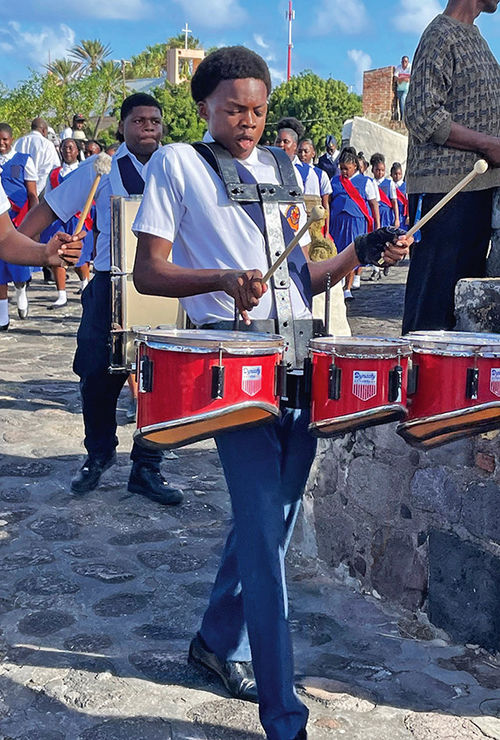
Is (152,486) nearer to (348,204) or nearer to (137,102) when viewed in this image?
(137,102)

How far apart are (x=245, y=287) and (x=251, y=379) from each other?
234mm

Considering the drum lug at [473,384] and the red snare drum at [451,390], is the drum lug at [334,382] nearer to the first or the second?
the red snare drum at [451,390]

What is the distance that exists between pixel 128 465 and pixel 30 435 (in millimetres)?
873

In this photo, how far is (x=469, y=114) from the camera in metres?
4.16

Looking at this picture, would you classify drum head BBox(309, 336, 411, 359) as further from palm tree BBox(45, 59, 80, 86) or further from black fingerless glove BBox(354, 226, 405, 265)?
palm tree BBox(45, 59, 80, 86)

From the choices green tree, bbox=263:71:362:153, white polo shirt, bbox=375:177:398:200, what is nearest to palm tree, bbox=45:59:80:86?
green tree, bbox=263:71:362:153

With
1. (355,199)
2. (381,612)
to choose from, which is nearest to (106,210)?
(381,612)

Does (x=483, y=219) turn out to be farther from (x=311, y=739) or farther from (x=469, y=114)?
(x=311, y=739)

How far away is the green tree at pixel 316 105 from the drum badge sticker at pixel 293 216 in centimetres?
4960

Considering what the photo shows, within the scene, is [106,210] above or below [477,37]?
below

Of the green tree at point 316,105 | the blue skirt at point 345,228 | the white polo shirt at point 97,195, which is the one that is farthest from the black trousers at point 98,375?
the green tree at point 316,105

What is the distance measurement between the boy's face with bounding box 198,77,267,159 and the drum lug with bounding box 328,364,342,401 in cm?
71

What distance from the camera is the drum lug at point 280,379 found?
2.56 m

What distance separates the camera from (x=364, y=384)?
8.26 feet
